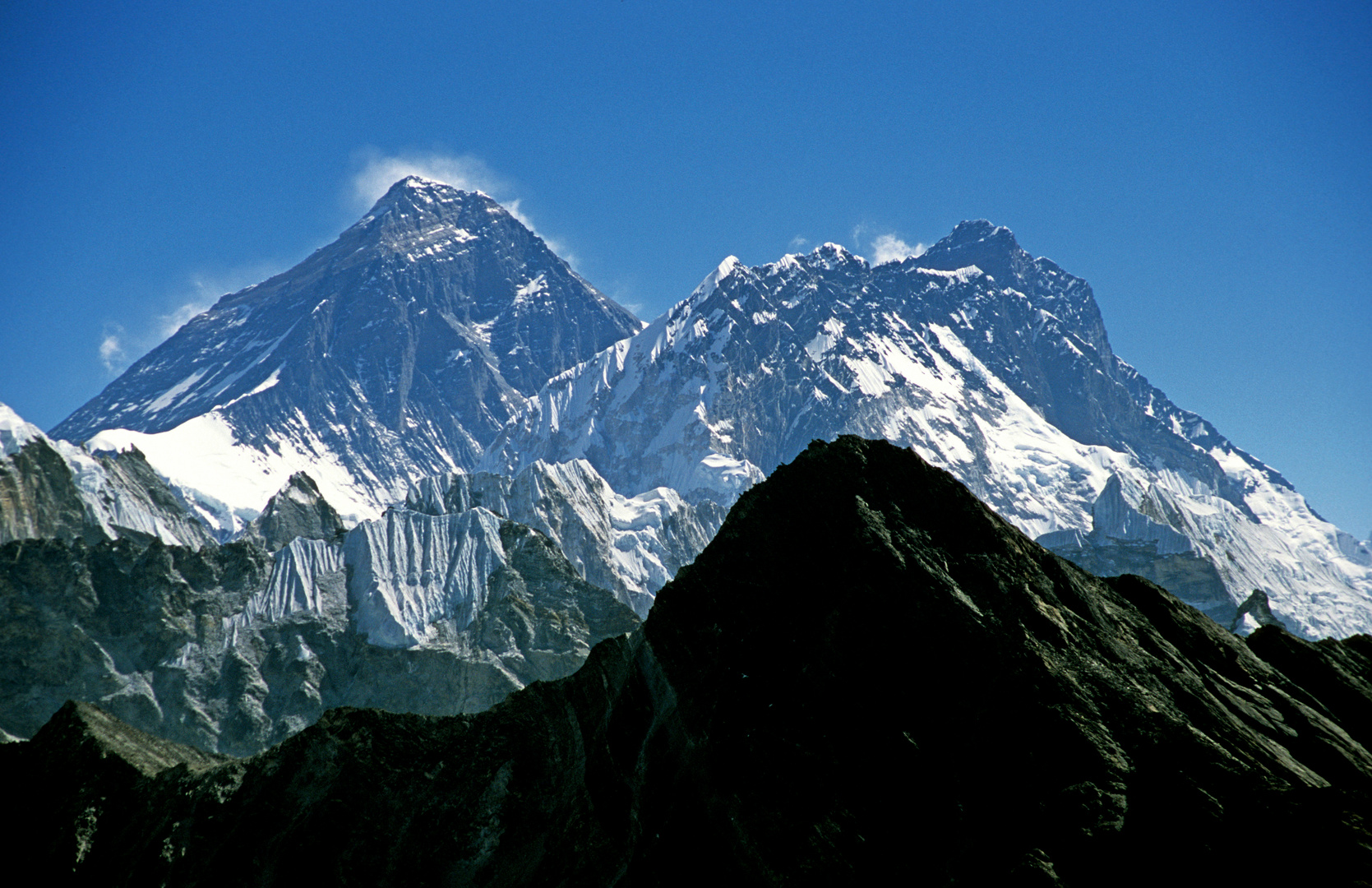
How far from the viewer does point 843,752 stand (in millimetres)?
35188

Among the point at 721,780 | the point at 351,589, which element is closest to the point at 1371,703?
the point at 721,780

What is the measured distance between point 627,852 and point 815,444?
56.4ft

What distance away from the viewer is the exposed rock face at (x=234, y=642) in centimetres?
15650

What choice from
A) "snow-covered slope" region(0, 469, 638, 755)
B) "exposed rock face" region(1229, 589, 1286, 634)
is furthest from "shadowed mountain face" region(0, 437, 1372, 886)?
"exposed rock face" region(1229, 589, 1286, 634)

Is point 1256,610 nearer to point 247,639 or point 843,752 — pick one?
point 247,639

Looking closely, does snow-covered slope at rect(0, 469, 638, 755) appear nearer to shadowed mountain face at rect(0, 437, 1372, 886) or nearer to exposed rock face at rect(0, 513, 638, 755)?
exposed rock face at rect(0, 513, 638, 755)

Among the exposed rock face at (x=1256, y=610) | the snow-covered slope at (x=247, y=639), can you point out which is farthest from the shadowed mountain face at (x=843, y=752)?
the exposed rock face at (x=1256, y=610)

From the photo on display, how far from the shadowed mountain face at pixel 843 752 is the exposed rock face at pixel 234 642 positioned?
117414 mm

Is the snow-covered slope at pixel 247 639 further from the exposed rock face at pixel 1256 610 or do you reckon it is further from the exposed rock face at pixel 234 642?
the exposed rock face at pixel 1256 610

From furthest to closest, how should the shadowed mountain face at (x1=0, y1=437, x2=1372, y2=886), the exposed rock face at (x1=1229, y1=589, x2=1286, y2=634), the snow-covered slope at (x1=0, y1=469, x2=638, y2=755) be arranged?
the exposed rock face at (x1=1229, y1=589, x2=1286, y2=634)
the snow-covered slope at (x1=0, y1=469, x2=638, y2=755)
the shadowed mountain face at (x1=0, y1=437, x2=1372, y2=886)

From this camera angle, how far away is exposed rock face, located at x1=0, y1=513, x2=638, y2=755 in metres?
156

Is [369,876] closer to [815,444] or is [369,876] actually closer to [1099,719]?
[815,444]

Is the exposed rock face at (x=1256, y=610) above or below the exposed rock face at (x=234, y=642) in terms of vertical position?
above

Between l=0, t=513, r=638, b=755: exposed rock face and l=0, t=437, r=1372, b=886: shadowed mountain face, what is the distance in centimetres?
11741
